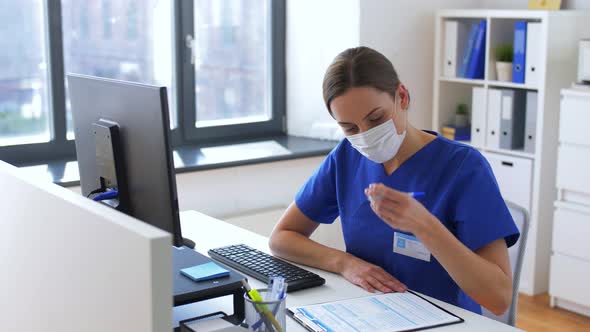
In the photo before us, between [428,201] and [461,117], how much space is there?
2427mm

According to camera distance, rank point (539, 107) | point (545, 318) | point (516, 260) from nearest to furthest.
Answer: point (516, 260), point (545, 318), point (539, 107)

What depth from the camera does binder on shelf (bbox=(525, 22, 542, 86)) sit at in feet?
12.6

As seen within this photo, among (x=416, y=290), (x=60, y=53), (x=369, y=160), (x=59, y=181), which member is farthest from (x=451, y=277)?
(x=60, y=53)

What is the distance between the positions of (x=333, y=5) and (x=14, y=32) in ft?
4.98

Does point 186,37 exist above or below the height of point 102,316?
above

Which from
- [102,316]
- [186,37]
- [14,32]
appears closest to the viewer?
[102,316]

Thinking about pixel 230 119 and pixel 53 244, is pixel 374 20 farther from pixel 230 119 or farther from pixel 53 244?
pixel 53 244

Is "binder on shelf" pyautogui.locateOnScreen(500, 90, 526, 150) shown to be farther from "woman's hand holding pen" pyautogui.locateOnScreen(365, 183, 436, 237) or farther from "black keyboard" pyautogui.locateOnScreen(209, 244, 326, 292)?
"woman's hand holding pen" pyautogui.locateOnScreen(365, 183, 436, 237)

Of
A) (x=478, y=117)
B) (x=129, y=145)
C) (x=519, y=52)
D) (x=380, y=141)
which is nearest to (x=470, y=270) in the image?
(x=380, y=141)

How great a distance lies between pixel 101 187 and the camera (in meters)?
1.91

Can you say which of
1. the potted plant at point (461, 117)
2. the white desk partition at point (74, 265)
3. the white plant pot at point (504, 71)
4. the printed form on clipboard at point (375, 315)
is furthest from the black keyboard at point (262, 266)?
the potted plant at point (461, 117)

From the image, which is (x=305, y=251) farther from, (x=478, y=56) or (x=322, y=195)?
(x=478, y=56)

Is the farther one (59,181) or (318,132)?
(318,132)

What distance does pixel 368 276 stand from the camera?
2.01 meters
